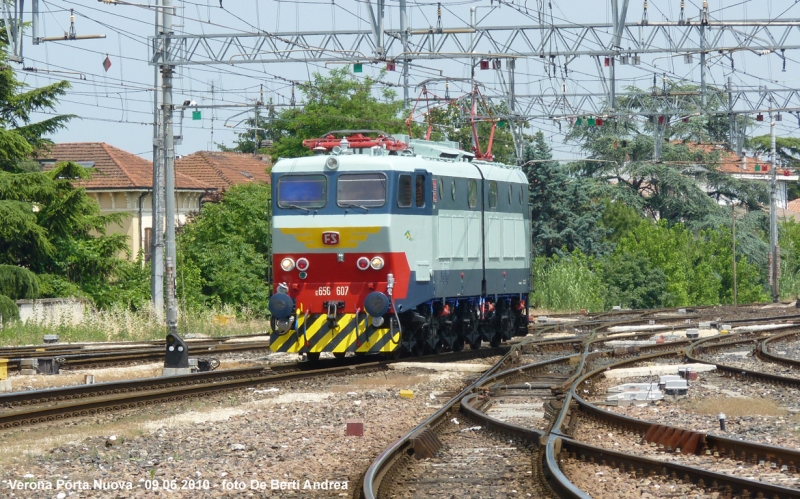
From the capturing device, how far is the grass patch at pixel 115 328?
89.1 feet

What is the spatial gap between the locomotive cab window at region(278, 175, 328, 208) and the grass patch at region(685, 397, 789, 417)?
7.27m

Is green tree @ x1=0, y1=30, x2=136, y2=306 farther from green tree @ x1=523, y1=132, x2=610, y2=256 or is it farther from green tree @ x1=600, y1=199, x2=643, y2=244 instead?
green tree @ x1=600, y1=199, x2=643, y2=244

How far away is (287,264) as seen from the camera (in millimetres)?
18953

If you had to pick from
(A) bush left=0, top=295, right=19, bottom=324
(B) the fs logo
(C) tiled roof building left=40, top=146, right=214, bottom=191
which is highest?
(C) tiled roof building left=40, top=146, right=214, bottom=191

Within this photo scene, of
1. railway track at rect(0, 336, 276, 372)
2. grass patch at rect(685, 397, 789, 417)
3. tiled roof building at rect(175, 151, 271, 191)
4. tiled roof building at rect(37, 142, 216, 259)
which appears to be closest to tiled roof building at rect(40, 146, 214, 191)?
tiled roof building at rect(37, 142, 216, 259)

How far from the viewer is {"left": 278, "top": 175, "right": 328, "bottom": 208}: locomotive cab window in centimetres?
1886

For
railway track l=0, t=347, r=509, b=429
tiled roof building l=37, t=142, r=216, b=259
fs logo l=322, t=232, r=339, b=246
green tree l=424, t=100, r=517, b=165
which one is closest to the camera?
railway track l=0, t=347, r=509, b=429

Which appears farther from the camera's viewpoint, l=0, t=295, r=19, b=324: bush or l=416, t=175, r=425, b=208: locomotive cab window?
l=0, t=295, r=19, b=324: bush

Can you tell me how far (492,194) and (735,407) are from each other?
9.52 m

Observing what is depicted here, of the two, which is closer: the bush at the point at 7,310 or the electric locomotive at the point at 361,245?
the electric locomotive at the point at 361,245

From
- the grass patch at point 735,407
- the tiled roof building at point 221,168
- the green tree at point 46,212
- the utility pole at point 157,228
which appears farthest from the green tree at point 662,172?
the grass patch at point 735,407

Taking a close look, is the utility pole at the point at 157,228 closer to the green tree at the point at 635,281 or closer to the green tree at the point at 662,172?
the green tree at the point at 635,281

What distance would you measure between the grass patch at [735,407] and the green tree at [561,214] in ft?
127

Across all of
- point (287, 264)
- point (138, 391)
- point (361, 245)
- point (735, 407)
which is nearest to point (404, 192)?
point (361, 245)
